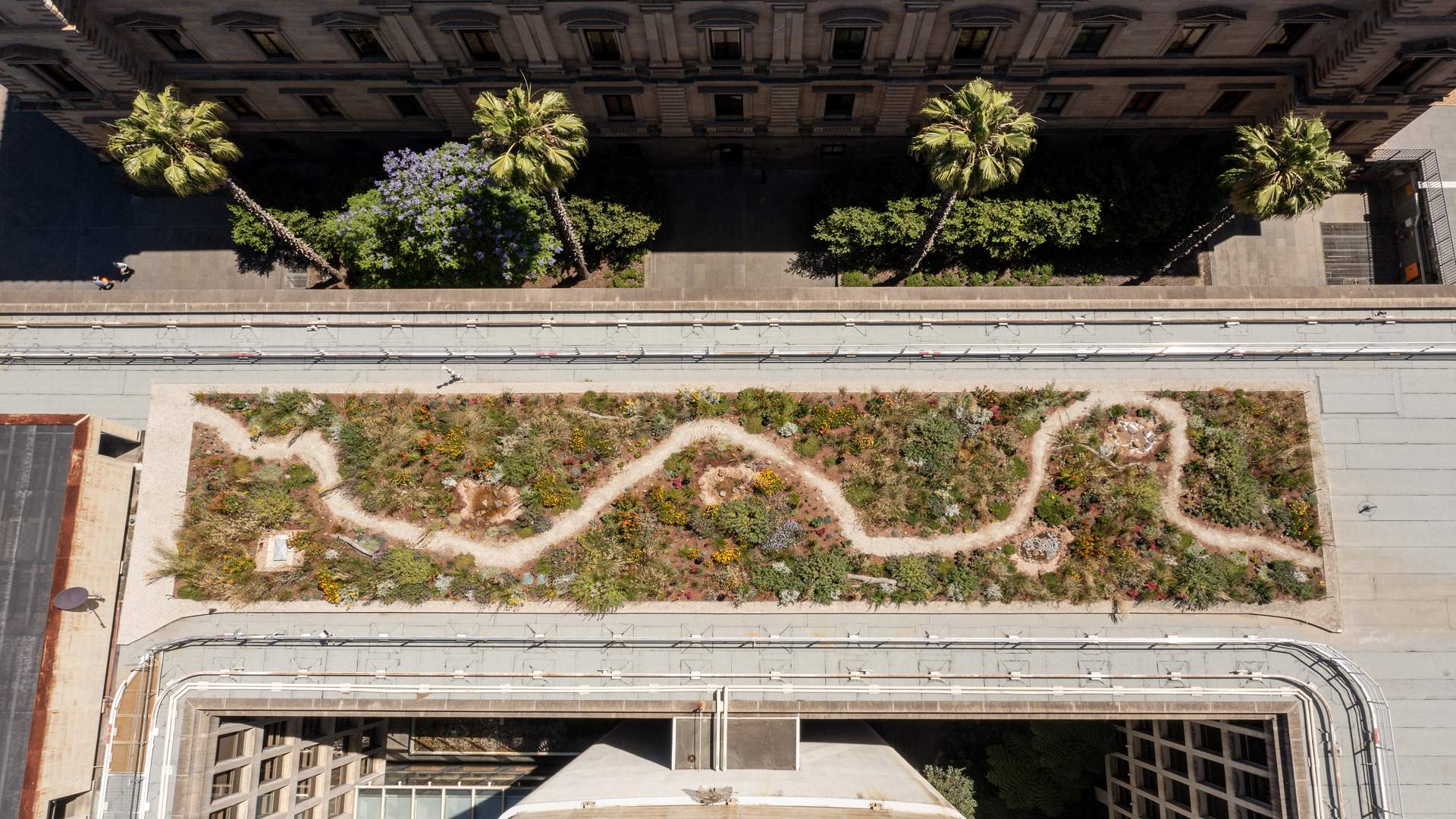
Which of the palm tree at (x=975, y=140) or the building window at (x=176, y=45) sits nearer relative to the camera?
the palm tree at (x=975, y=140)

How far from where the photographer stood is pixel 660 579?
32812mm

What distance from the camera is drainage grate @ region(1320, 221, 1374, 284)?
42.8 meters

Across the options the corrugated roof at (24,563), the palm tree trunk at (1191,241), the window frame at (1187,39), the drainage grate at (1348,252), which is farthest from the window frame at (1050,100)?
the corrugated roof at (24,563)

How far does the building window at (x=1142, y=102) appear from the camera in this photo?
3844 cm

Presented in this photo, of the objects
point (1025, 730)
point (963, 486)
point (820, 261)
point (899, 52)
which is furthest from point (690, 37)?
point (1025, 730)

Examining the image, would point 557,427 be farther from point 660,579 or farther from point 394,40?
point 394,40

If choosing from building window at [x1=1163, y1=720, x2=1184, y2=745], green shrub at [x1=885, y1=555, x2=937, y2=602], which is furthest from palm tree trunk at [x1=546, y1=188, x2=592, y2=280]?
building window at [x1=1163, y1=720, x2=1184, y2=745]

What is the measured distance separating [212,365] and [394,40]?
18.3 meters

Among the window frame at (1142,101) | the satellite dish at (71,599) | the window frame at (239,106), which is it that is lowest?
the satellite dish at (71,599)

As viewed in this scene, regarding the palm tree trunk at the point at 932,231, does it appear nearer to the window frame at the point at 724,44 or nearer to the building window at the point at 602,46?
the window frame at the point at 724,44

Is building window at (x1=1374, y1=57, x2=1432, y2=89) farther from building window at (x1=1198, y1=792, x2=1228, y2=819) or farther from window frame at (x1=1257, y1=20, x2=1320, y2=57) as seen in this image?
building window at (x1=1198, y1=792, x2=1228, y2=819)

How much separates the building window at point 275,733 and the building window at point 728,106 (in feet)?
130

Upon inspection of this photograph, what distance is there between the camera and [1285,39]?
116 feet

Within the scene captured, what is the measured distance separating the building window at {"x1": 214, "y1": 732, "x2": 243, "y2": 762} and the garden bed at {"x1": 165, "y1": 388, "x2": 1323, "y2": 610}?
22.8 feet
